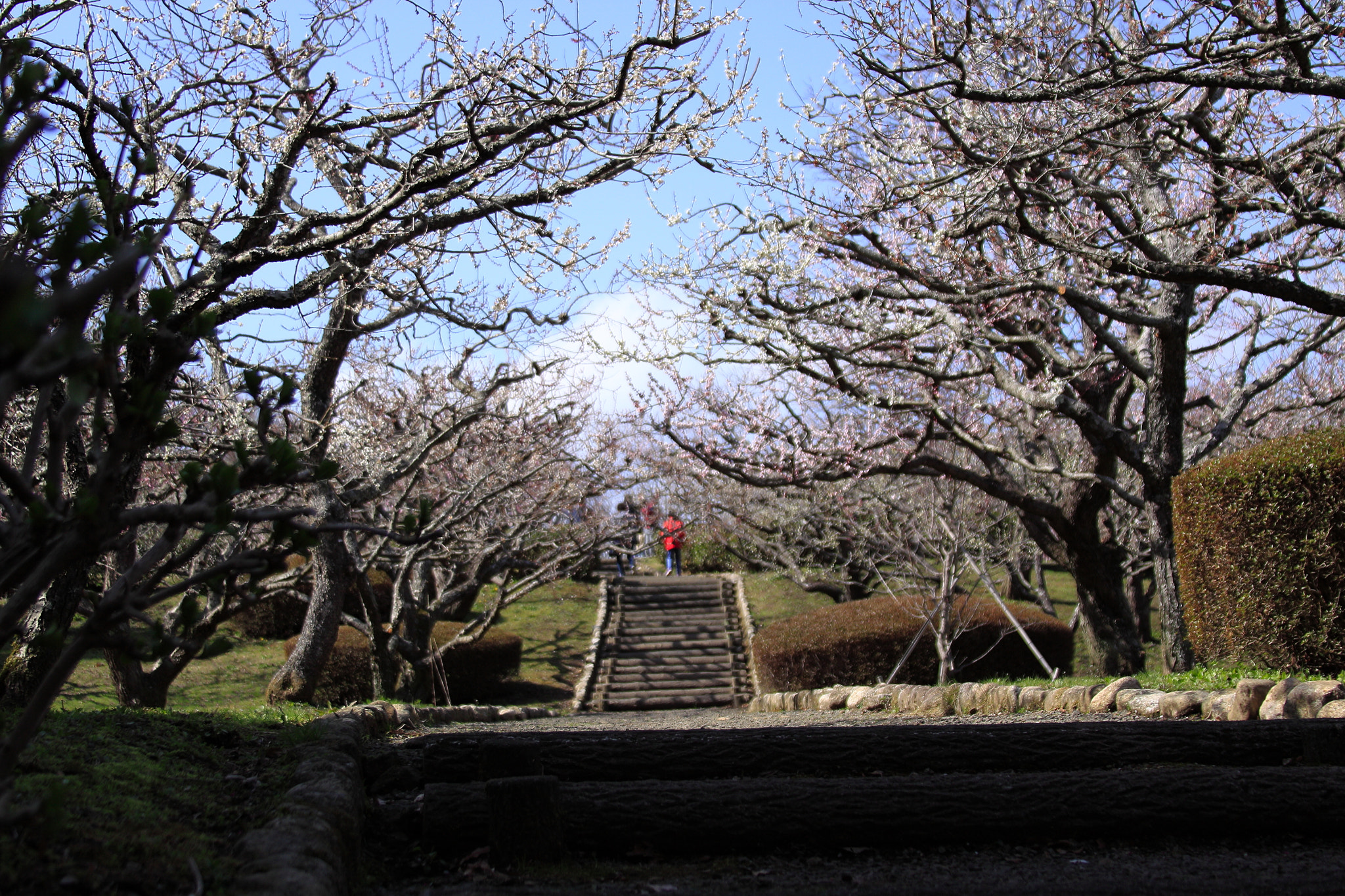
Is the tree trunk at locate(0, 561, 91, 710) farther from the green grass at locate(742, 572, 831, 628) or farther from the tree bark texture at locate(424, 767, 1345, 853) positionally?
the green grass at locate(742, 572, 831, 628)

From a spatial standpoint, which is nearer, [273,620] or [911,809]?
[911,809]

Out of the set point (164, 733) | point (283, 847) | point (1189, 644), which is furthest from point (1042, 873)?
point (1189, 644)

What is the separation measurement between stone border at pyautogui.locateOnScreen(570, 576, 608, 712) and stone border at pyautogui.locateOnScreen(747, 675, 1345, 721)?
16.7 ft

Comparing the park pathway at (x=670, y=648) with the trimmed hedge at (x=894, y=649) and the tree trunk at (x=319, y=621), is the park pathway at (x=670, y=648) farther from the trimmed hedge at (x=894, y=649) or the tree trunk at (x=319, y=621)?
the tree trunk at (x=319, y=621)

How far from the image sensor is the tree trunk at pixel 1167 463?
937cm

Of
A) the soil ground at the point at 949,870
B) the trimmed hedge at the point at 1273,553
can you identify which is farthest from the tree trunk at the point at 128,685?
the trimmed hedge at the point at 1273,553

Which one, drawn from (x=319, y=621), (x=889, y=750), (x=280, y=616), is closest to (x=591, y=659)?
(x=280, y=616)

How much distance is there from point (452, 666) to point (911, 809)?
12597mm

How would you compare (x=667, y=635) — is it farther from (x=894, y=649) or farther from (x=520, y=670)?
(x=894, y=649)

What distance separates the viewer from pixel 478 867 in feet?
11.8

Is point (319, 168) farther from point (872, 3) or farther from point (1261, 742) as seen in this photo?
point (1261, 742)

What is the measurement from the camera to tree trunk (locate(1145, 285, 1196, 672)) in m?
9.37

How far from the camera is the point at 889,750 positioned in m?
4.85

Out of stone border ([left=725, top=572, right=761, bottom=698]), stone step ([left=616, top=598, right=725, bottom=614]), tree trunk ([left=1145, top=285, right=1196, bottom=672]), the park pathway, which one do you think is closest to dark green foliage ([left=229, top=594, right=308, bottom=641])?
the park pathway
